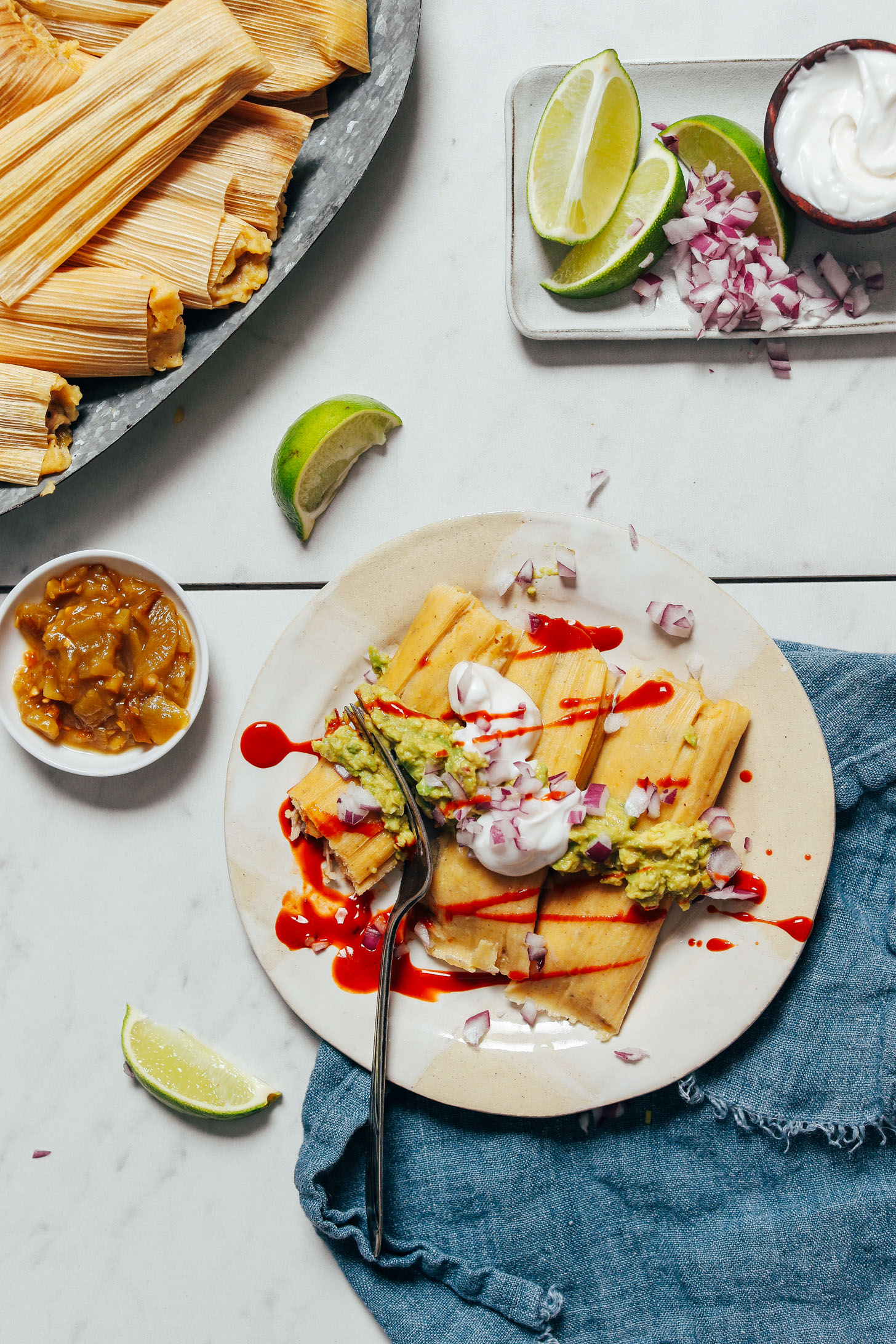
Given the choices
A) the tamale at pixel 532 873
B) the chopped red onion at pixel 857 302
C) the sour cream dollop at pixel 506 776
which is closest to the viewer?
the sour cream dollop at pixel 506 776

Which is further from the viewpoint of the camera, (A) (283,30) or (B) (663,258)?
(B) (663,258)

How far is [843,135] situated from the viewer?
65.2 inches

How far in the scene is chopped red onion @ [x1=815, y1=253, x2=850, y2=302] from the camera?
177 centimetres

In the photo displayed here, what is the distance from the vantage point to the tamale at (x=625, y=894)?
1.66m

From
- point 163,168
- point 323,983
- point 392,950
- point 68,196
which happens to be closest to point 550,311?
point 163,168

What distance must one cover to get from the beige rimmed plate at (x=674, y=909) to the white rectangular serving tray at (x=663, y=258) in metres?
0.45

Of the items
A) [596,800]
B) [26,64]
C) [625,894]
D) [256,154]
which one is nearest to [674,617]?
[596,800]

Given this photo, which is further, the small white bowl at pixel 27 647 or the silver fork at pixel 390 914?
the small white bowl at pixel 27 647

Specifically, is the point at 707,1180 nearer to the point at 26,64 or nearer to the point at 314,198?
the point at 314,198

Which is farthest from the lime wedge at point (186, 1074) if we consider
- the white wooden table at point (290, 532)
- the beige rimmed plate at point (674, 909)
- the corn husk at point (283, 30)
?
the corn husk at point (283, 30)

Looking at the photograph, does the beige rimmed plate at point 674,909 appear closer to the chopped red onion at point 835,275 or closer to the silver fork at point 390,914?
the silver fork at point 390,914

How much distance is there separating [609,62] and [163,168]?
2.91 feet

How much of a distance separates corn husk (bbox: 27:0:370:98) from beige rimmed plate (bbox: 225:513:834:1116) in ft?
2.97

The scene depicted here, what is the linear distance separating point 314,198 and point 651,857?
4.74 ft
